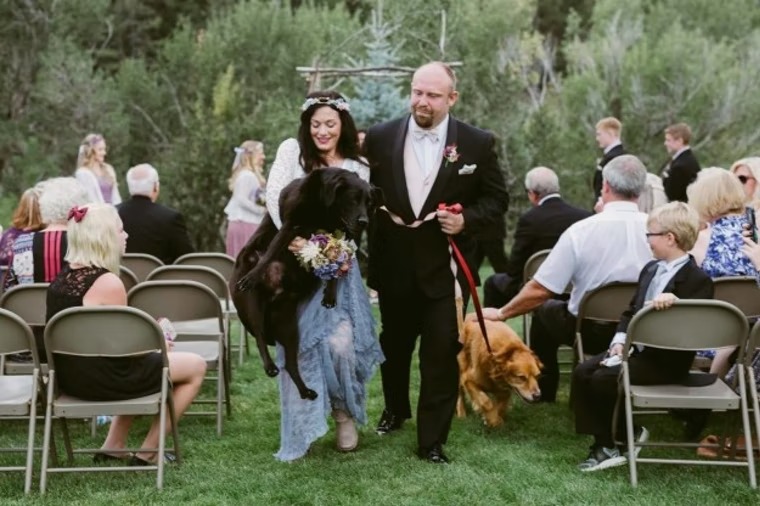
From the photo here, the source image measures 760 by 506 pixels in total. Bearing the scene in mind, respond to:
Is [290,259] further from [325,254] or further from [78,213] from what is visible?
[78,213]

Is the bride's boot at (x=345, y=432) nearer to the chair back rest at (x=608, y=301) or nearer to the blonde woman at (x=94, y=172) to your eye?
the chair back rest at (x=608, y=301)

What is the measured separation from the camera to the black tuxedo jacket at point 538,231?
7.54 meters

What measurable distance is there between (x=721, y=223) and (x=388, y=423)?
2212 millimetres

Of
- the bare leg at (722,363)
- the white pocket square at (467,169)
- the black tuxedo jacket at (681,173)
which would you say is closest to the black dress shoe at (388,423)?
the white pocket square at (467,169)

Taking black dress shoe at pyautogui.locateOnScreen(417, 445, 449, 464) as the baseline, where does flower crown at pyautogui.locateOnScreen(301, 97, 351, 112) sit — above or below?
above

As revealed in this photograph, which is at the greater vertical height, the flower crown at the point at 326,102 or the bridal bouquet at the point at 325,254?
the flower crown at the point at 326,102

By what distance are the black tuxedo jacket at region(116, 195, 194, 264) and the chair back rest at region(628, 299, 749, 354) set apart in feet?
13.8

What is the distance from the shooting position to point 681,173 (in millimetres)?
10797

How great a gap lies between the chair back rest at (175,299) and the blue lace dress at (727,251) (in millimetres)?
2866

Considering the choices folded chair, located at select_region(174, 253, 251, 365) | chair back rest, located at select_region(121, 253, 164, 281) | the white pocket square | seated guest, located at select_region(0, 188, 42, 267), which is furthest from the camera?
folded chair, located at select_region(174, 253, 251, 365)

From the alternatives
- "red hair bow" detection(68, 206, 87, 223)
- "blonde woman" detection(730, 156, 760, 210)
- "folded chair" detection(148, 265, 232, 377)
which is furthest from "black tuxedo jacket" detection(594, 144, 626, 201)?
"red hair bow" detection(68, 206, 87, 223)

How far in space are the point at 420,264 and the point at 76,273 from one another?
171 centimetres

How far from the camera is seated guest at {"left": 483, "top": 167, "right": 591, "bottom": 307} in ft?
24.8

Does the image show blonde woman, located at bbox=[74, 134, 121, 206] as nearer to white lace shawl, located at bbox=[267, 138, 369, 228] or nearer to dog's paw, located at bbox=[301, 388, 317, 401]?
white lace shawl, located at bbox=[267, 138, 369, 228]
